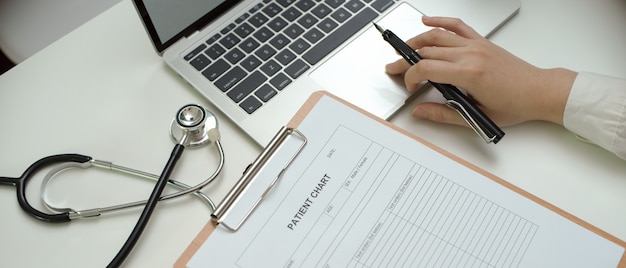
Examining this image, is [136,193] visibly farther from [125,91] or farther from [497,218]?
[497,218]

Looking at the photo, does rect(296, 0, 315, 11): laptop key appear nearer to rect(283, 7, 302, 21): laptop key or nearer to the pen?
rect(283, 7, 302, 21): laptop key

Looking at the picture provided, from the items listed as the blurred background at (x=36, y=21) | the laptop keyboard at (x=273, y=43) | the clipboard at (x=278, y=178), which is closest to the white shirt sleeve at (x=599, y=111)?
the clipboard at (x=278, y=178)

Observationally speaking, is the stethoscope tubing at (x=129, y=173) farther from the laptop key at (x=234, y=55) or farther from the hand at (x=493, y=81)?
the hand at (x=493, y=81)

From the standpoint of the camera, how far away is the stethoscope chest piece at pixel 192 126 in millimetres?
641

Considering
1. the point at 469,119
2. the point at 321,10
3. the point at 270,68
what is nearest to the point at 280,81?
Result: the point at 270,68

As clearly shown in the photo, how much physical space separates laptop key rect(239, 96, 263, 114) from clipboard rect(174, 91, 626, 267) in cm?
7

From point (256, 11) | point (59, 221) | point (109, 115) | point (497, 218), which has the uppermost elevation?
point (256, 11)

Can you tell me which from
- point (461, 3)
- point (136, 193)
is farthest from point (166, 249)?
point (461, 3)

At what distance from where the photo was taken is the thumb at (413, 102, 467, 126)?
63 centimetres

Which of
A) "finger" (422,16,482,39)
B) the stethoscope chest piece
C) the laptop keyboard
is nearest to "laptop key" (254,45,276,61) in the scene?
the laptop keyboard

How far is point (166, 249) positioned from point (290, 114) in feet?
0.67

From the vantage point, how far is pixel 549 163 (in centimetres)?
61

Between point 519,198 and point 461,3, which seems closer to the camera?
point 519,198

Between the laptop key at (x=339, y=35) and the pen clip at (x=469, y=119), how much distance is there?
166 millimetres
